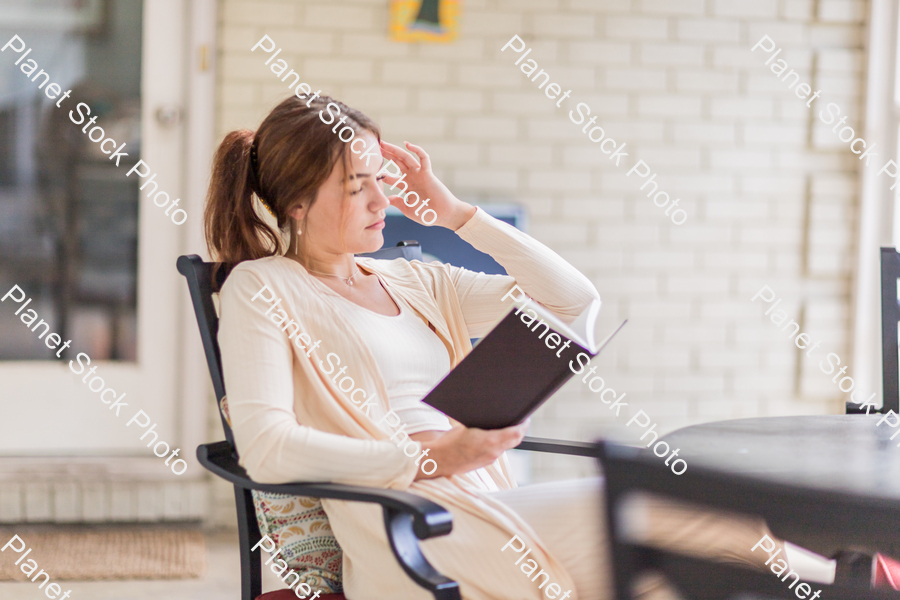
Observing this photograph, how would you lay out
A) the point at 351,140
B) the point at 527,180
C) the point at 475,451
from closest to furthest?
the point at 475,451 → the point at 351,140 → the point at 527,180

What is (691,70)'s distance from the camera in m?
3.41

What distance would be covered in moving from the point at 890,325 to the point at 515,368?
1.18 m

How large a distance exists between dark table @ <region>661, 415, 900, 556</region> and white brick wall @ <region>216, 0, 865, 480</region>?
1735 millimetres

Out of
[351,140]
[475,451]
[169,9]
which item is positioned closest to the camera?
[475,451]

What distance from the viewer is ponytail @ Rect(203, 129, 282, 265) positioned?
1634 millimetres

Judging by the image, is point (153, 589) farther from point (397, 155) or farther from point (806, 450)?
point (806, 450)

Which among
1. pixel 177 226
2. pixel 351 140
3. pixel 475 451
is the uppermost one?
pixel 351 140

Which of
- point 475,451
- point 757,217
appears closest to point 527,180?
point 757,217

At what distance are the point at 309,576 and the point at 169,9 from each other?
7.69 ft

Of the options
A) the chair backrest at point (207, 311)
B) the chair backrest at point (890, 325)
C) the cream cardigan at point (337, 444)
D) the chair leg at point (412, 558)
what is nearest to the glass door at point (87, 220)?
the chair backrest at point (207, 311)

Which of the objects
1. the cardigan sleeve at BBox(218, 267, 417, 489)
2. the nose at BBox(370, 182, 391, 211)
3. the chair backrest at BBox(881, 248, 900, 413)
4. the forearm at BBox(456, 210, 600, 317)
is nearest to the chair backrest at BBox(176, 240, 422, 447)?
the cardigan sleeve at BBox(218, 267, 417, 489)

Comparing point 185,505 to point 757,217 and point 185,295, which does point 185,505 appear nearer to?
point 185,295

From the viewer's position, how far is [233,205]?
5.37 feet

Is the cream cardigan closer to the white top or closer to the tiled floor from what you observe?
the white top
